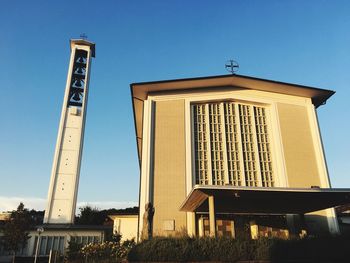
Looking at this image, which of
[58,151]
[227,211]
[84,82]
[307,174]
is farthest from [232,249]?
[84,82]

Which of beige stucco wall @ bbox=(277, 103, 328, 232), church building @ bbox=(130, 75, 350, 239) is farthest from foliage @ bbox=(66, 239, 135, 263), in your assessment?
beige stucco wall @ bbox=(277, 103, 328, 232)

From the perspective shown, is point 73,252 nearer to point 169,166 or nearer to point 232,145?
point 169,166

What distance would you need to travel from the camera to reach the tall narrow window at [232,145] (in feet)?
69.5

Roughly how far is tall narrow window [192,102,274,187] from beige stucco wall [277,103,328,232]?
134 cm

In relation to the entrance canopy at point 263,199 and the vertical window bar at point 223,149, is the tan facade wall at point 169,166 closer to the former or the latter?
the entrance canopy at point 263,199

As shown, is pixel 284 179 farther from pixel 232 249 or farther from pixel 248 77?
pixel 232 249

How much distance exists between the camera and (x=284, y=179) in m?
21.0

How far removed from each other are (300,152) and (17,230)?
70.7 feet

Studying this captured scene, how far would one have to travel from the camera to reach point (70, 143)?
2934cm

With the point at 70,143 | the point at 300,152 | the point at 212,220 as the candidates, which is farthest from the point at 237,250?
the point at 70,143

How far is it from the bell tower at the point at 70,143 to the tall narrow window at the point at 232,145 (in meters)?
Result: 13.2

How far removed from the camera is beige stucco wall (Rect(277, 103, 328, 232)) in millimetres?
20453

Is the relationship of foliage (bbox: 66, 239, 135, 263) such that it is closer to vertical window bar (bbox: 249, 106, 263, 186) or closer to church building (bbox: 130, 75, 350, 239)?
church building (bbox: 130, 75, 350, 239)

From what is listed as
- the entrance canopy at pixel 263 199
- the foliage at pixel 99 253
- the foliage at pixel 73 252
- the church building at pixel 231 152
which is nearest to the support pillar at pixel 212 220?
the entrance canopy at pixel 263 199
